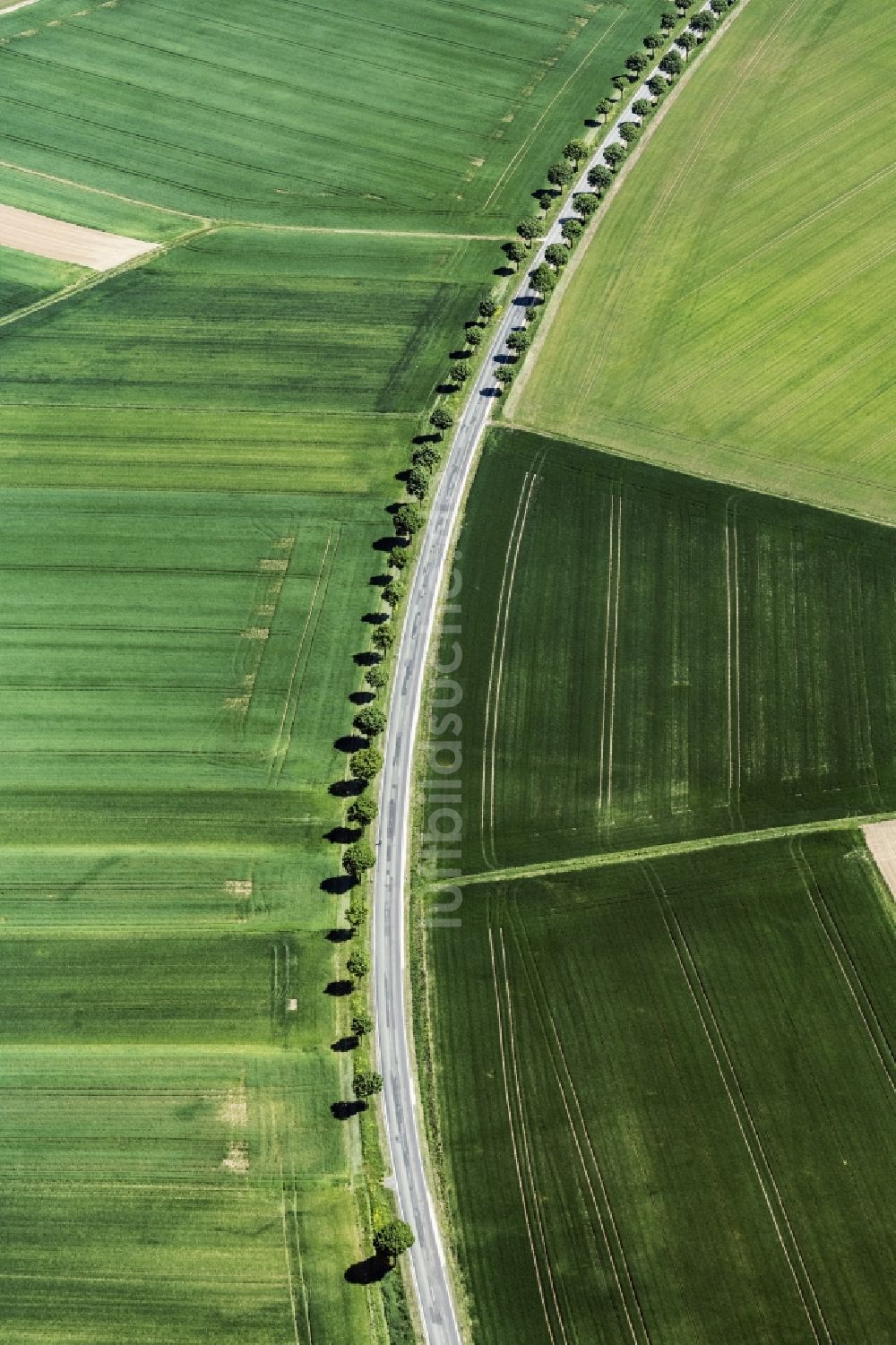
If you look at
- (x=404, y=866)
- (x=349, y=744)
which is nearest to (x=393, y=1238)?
(x=404, y=866)

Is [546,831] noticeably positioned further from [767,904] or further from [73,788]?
[73,788]

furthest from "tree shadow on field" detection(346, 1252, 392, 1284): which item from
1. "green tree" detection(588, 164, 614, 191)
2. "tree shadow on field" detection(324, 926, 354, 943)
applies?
"green tree" detection(588, 164, 614, 191)

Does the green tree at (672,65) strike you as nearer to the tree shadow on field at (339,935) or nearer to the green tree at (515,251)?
the green tree at (515,251)

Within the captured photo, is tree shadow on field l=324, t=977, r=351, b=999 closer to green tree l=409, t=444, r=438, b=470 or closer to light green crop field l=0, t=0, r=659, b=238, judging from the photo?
green tree l=409, t=444, r=438, b=470

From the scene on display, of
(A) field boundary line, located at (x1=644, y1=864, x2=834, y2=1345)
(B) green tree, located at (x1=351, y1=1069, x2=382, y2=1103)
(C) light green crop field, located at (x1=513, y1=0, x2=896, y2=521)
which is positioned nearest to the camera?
Answer: (A) field boundary line, located at (x1=644, y1=864, x2=834, y2=1345)

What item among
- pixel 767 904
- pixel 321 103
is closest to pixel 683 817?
pixel 767 904

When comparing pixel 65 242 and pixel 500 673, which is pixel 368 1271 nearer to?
pixel 500 673

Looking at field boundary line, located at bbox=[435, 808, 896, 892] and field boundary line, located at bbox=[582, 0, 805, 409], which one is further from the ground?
field boundary line, located at bbox=[582, 0, 805, 409]
